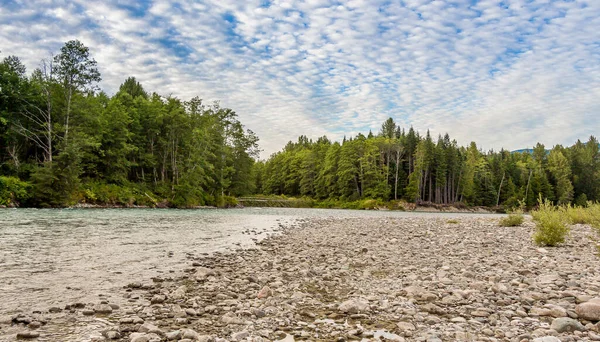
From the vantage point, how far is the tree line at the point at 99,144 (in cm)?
3309

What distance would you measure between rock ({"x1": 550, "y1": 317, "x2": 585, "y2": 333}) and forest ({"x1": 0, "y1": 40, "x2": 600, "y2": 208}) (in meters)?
37.0

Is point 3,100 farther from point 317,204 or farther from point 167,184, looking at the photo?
point 317,204

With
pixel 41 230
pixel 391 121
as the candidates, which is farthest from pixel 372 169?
pixel 41 230

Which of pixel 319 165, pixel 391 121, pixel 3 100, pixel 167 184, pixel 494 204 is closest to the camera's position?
pixel 3 100

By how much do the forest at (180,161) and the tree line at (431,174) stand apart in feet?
0.99

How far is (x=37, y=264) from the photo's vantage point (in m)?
7.71

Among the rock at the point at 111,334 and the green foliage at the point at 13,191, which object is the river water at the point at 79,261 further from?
the green foliage at the point at 13,191

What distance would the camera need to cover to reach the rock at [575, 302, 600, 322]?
4.13 m

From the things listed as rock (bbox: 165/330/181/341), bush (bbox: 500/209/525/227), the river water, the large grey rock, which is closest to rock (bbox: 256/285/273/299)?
rock (bbox: 165/330/181/341)

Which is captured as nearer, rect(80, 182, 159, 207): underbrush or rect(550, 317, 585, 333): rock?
rect(550, 317, 585, 333): rock

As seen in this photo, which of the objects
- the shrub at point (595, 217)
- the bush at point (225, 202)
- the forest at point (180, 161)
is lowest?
the bush at point (225, 202)

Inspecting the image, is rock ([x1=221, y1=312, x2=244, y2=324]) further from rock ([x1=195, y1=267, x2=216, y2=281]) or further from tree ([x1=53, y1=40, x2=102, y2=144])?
tree ([x1=53, y1=40, x2=102, y2=144])

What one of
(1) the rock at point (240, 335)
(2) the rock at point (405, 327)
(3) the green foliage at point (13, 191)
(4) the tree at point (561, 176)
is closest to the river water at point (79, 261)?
(1) the rock at point (240, 335)

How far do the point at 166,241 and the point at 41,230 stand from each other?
5.90m
